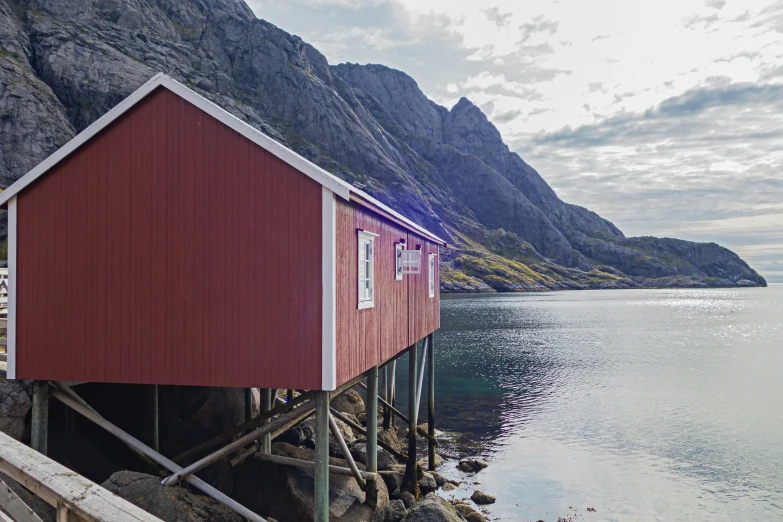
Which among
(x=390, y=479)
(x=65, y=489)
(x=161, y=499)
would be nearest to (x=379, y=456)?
(x=390, y=479)

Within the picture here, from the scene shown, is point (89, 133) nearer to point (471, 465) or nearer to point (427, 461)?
point (427, 461)

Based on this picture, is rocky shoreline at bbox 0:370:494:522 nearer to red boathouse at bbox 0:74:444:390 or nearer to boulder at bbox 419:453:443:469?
red boathouse at bbox 0:74:444:390

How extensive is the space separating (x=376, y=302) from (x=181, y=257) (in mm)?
4819

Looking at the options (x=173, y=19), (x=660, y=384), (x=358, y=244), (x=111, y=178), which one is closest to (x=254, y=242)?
(x=358, y=244)

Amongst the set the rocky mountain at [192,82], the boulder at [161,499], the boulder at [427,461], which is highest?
the rocky mountain at [192,82]

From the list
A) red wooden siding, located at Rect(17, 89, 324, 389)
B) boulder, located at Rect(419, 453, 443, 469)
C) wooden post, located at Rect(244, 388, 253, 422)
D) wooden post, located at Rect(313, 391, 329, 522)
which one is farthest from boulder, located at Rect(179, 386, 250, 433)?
boulder, located at Rect(419, 453, 443, 469)

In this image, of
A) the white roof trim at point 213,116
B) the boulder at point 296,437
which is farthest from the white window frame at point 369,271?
the boulder at point 296,437

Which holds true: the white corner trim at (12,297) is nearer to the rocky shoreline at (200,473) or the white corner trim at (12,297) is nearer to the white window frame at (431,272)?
the rocky shoreline at (200,473)

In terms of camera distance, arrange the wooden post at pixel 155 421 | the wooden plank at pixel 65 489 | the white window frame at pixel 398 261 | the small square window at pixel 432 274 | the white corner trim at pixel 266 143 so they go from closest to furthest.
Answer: the wooden plank at pixel 65 489, the white corner trim at pixel 266 143, the wooden post at pixel 155 421, the white window frame at pixel 398 261, the small square window at pixel 432 274

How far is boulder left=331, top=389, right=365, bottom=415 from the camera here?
26542 mm

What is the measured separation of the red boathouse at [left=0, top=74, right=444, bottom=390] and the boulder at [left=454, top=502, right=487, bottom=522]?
870cm

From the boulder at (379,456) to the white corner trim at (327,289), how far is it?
7858 millimetres

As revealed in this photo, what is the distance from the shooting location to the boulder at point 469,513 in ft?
58.7

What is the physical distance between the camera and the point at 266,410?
691 inches
